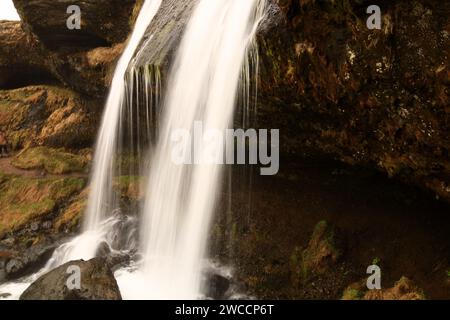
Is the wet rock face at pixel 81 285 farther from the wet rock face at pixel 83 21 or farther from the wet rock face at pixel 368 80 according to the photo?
the wet rock face at pixel 83 21

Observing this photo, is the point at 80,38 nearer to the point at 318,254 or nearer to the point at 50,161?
the point at 50,161

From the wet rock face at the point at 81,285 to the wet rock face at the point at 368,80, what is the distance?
399 cm

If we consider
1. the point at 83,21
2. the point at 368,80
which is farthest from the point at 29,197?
the point at 368,80

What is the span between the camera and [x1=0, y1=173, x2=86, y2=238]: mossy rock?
37.9ft

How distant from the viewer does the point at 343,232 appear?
8.89m

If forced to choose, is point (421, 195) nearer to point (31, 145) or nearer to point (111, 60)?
point (111, 60)

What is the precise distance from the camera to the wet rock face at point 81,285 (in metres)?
7.34

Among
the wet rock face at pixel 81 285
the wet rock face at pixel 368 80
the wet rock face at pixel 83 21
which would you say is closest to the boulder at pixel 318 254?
the wet rock face at pixel 368 80

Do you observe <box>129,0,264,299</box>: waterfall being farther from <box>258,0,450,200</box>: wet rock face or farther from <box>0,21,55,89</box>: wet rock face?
<box>0,21,55,89</box>: wet rock face

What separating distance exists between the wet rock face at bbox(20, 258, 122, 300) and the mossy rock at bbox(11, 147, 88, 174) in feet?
18.7

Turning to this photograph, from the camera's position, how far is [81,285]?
7449mm

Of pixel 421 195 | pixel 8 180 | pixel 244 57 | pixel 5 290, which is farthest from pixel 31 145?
pixel 421 195

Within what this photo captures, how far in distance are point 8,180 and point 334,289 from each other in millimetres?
9555

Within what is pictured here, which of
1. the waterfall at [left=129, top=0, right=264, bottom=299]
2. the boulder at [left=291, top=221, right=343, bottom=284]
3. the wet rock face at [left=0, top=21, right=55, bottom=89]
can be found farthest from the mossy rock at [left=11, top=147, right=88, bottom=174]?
the boulder at [left=291, top=221, right=343, bottom=284]
